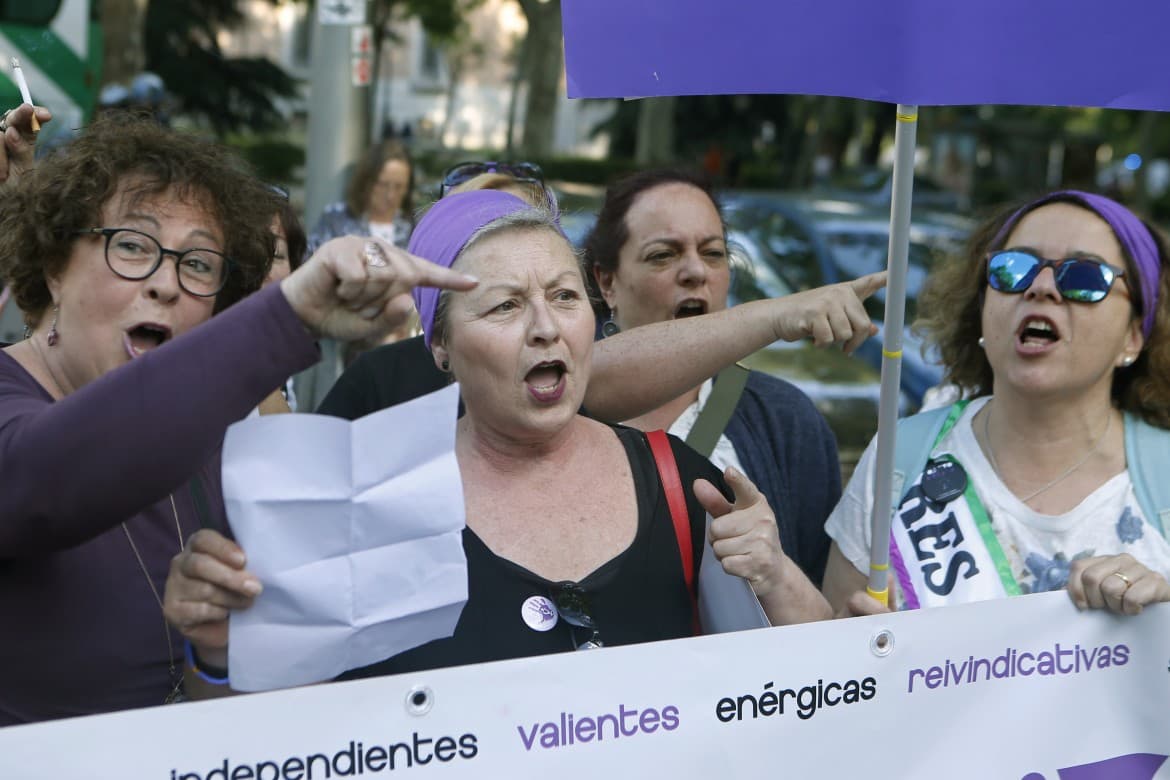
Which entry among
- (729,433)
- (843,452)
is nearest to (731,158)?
(843,452)

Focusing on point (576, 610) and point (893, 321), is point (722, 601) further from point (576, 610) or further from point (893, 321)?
point (893, 321)

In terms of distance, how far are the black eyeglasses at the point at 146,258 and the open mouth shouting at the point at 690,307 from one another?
1.67 meters

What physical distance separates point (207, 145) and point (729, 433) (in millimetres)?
1556

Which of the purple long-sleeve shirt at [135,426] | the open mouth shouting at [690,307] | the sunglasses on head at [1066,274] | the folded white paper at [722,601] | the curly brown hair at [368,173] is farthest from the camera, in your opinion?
the curly brown hair at [368,173]

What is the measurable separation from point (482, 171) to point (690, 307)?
3.05 ft

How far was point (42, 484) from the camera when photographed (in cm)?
166

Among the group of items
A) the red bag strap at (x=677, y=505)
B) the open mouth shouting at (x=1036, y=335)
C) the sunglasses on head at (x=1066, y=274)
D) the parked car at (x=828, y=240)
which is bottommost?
the red bag strap at (x=677, y=505)

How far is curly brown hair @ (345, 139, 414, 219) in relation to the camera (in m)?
7.20

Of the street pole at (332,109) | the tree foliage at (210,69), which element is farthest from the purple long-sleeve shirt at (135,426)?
the tree foliage at (210,69)

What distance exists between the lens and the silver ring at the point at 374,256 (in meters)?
1.72

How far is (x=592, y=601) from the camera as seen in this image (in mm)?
2279

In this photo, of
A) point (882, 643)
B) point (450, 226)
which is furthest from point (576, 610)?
point (450, 226)

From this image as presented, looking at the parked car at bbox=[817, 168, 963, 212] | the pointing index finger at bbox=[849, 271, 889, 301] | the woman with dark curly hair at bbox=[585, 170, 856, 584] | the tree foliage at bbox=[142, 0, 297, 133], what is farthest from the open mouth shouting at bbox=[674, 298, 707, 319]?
the tree foliage at bbox=[142, 0, 297, 133]

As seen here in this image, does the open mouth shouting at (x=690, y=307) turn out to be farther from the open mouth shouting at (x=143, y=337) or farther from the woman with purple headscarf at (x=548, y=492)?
the open mouth shouting at (x=143, y=337)
